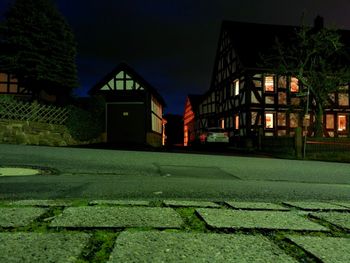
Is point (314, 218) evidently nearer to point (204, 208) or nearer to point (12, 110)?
point (204, 208)

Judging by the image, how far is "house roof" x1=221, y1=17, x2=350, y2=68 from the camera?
30141 millimetres

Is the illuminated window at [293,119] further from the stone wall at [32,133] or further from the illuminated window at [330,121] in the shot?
the stone wall at [32,133]

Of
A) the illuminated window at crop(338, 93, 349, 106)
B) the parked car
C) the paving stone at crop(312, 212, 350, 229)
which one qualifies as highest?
the illuminated window at crop(338, 93, 349, 106)

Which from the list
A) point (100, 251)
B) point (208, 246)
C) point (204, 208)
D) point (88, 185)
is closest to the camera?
point (100, 251)

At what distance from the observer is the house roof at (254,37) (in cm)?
3014

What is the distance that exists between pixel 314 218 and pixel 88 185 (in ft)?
9.38

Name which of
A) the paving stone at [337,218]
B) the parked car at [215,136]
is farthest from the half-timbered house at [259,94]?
the paving stone at [337,218]

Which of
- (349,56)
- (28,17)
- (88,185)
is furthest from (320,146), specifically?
(28,17)

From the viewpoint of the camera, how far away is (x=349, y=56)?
3109cm

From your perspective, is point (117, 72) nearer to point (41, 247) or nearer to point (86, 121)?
Result: point (86, 121)

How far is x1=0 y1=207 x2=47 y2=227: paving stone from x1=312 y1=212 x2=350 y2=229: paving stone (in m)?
2.00

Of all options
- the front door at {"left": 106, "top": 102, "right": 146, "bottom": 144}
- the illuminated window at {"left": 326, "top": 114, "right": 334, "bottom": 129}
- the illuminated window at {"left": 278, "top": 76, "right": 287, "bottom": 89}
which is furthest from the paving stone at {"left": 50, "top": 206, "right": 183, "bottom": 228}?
the illuminated window at {"left": 326, "top": 114, "right": 334, "bottom": 129}

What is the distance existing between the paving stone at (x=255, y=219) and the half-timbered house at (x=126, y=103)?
1078 inches

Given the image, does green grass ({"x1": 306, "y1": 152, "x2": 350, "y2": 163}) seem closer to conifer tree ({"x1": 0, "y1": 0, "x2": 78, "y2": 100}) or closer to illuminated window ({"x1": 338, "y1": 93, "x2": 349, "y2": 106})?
illuminated window ({"x1": 338, "y1": 93, "x2": 349, "y2": 106})
